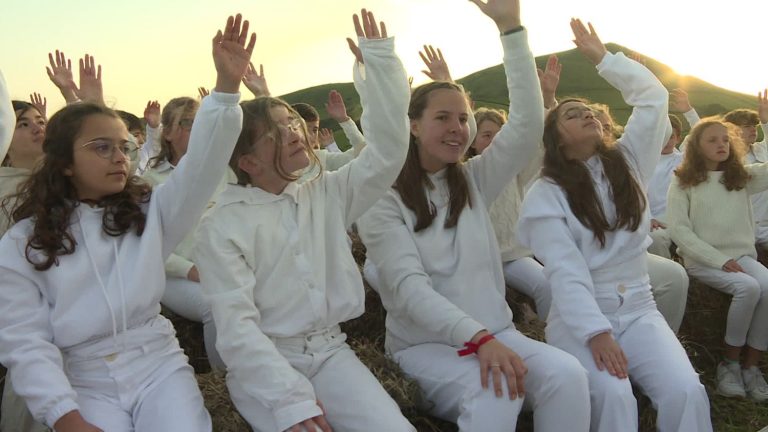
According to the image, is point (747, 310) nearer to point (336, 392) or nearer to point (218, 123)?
point (336, 392)

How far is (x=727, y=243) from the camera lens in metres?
4.87

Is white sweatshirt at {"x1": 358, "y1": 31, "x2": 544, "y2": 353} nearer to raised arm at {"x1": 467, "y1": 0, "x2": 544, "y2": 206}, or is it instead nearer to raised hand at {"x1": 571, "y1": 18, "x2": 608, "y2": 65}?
raised arm at {"x1": 467, "y1": 0, "x2": 544, "y2": 206}

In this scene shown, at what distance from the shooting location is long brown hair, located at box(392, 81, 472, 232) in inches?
130

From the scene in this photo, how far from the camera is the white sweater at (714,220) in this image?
4855 mm

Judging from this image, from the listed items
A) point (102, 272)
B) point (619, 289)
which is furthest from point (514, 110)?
point (102, 272)

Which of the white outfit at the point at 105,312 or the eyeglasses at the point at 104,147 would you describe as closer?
the white outfit at the point at 105,312

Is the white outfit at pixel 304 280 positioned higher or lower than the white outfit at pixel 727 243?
higher

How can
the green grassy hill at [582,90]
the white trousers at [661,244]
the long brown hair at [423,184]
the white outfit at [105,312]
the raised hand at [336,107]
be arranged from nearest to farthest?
the white outfit at [105,312] → the long brown hair at [423,184] → the white trousers at [661,244] → the raised hand at [336,107] → the green grassy hill at [582,90]

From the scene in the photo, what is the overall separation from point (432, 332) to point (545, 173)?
1.15m

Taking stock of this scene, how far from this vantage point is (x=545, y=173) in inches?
142

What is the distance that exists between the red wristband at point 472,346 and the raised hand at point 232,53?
146cm

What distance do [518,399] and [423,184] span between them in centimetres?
121

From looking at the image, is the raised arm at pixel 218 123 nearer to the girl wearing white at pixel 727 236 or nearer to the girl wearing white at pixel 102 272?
the girl wearing white at pixel 102 272

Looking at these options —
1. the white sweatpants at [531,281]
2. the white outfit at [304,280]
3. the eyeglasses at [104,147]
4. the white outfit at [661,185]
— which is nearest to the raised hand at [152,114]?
the white sweatpants at [531,281]
